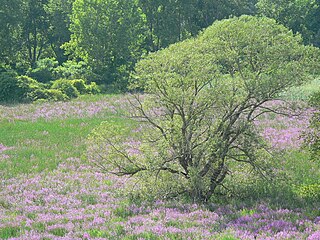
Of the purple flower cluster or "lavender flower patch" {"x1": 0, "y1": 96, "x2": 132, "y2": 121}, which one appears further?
"lavender flower patch" {"x1": 0, "y1": 96, "x2": 132, "y2": 121}

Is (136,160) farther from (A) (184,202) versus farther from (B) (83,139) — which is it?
(B) (83,139)

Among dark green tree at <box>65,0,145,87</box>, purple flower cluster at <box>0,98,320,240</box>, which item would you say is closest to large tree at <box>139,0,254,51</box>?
dark green tree at <box>65,0,145,87</box>

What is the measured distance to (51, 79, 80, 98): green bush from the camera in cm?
3634

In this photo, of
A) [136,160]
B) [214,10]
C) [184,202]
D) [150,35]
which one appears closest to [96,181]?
[136,160]

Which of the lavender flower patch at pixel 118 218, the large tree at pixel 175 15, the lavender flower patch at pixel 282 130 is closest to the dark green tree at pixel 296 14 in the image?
the large tree at pixel 175 15

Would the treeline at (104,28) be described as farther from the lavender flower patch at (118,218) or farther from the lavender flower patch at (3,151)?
the lavender flower patch at (118,218)

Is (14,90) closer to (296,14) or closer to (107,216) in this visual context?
(107,216)

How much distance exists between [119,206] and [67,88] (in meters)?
26.4

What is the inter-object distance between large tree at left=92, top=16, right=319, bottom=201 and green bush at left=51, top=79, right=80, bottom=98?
25369 millimetres

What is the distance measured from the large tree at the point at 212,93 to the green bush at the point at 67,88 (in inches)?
999

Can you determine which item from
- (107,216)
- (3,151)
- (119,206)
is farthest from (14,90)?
(107,216)

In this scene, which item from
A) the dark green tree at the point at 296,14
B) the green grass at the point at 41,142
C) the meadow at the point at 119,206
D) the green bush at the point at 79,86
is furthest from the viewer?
the dark green tree at the point at 296,14

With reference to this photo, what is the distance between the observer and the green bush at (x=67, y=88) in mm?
36344

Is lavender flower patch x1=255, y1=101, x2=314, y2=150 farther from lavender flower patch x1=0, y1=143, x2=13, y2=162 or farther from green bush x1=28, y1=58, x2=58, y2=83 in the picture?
green bush x1=28, y1=58, x2=58, y2=83
